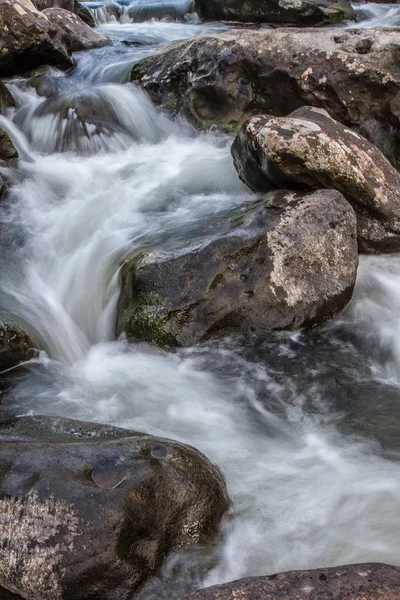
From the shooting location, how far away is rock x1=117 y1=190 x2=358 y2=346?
16.4 feet

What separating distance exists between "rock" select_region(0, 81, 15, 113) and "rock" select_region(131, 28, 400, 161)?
2.07 meters

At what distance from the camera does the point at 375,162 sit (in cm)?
620

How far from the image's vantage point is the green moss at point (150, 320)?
16.4 feet

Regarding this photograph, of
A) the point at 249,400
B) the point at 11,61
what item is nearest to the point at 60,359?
the point at 249,400

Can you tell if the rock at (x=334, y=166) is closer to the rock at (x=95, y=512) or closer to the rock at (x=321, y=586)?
the rock at (x=95, y=512)

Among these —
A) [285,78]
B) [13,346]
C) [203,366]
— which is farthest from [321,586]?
[285,78]

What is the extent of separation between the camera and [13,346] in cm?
481

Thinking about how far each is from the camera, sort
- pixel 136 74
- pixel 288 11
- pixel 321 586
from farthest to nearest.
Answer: pixel 288 11 < pixel 136 74 < pixel 321 586

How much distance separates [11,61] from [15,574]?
9.39m

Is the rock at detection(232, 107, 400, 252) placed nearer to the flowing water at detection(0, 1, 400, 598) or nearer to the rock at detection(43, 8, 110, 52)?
the flowing water at detection(0, 1, 400, 598)

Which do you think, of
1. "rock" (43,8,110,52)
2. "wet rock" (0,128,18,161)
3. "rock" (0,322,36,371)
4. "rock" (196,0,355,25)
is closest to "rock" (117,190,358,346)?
"rock" (0,322,36,371)

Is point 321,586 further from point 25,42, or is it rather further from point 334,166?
point 25,42

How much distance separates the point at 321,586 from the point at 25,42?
32.6 feet

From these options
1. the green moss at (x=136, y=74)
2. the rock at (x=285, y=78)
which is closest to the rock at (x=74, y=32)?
the green moss at (x=136, y=74)
